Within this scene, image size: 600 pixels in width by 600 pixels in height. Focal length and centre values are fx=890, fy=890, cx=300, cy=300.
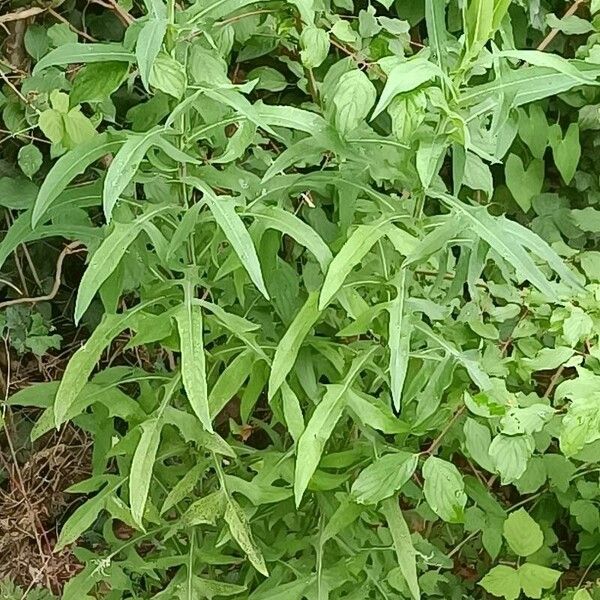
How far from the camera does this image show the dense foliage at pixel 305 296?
2.36 feet

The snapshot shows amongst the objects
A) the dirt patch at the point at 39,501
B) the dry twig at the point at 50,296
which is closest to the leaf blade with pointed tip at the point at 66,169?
the dry twig at the point at 50,296

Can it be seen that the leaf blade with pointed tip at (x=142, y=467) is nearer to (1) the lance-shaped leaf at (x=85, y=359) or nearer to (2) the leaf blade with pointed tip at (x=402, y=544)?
(1) the lance-shaped leaf at (x=85, y=359)

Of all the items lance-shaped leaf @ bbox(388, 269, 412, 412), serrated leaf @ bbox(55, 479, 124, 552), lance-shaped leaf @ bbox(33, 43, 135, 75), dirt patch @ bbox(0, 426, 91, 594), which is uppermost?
lance-shaped leaf @ bbox(33, 43, 135, 75)

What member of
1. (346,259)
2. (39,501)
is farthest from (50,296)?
(346,259)

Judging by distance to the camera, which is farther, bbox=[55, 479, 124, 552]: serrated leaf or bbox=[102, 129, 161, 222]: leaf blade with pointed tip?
bbox=[55, 479, 124, 552]: serrated leaf

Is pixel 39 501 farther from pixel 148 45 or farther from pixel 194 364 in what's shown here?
pixel 148 45

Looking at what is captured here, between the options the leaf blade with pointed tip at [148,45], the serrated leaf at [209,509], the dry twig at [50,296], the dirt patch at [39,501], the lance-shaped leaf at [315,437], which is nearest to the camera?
the leaf blade with pointed tip at [148,45]

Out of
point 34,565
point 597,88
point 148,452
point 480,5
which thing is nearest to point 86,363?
point 148,452

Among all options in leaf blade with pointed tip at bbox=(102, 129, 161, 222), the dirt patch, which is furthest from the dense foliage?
the dirt patch

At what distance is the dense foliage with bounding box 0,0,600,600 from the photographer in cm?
72

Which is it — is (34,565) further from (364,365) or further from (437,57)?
(437,57)

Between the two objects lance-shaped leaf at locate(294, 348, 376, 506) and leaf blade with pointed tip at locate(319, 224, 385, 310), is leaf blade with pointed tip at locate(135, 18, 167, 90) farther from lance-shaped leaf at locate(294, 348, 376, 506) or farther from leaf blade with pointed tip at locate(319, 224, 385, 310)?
lance-shaped leaf at locate(294, 348, 376, 506)

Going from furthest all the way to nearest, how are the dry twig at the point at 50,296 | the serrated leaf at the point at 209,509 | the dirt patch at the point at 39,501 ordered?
the dirt patch at the point at 39,501
the dry twig at the point at 50,296
the serrated leaf at the point at 209,509

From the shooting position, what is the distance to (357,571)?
94cm
